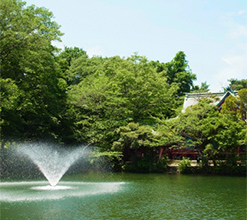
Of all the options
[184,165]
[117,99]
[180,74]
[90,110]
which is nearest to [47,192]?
[184,165]

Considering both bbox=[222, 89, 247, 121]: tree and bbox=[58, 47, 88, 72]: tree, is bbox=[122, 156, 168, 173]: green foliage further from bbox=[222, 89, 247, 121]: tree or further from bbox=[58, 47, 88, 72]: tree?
bbox=[58, 47, 88, 72]: tree

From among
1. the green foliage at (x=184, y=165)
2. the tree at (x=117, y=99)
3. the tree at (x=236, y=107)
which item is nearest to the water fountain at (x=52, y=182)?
the tree at (x=117, y=99)

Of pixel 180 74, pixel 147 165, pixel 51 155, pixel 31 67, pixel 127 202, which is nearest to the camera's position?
pixel 127 202

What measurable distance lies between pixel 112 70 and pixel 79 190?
56.6 ft

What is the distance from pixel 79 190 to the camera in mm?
12938

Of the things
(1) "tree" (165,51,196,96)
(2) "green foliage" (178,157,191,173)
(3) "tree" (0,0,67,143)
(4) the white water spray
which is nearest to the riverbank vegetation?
(3) "tree" (0,0,67,143)

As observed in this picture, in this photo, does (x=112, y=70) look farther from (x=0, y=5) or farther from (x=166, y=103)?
(x=0, y=5)

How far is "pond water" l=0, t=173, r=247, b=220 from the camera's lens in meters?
8.88

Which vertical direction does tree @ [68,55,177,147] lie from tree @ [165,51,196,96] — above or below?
below

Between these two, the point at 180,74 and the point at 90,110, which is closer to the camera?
the point at 90,110

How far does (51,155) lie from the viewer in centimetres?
2206

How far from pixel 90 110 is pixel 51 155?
4863 millimetres

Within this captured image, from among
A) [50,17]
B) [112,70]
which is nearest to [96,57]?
[112,70]

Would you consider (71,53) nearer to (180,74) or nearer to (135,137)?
(180,74)
